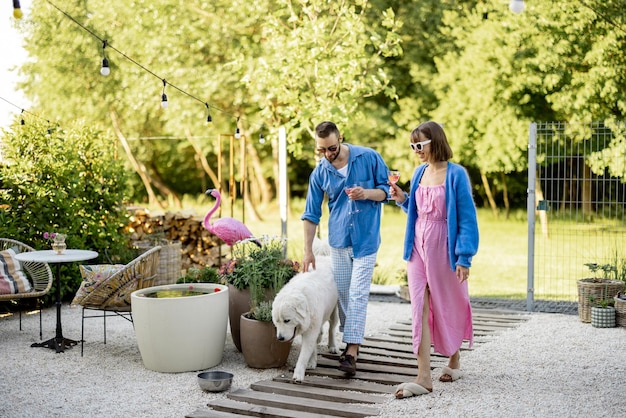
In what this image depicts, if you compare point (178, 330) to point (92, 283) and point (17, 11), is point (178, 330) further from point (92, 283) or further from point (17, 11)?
point (17, 11)

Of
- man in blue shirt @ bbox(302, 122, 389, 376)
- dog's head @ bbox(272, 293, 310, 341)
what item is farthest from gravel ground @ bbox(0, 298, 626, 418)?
man in blue shirt @ bbox(302, 122, 389, 376)

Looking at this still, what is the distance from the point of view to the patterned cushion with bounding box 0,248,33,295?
254 inches

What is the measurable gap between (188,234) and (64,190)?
8.99 ft

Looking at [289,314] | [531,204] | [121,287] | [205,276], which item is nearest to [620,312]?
[531,204]

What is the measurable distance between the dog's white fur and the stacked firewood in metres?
5.28

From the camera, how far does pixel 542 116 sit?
647 inches

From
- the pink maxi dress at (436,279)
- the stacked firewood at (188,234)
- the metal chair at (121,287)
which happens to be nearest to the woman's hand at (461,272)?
the pink maxi dress at (436,279)

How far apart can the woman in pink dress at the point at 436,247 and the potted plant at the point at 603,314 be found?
8.40ft

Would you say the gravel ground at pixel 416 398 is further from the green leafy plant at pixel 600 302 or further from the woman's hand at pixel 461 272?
the woman's hand at pixel 461 272

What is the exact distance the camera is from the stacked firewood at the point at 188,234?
10312 millimetres

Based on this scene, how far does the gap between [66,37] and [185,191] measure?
22.5ft

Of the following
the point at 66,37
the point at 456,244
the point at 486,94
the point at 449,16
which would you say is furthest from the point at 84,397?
the point at 66,37

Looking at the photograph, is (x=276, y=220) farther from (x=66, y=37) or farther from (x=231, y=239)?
(x=231, y=239)

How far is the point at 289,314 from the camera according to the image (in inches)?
187
